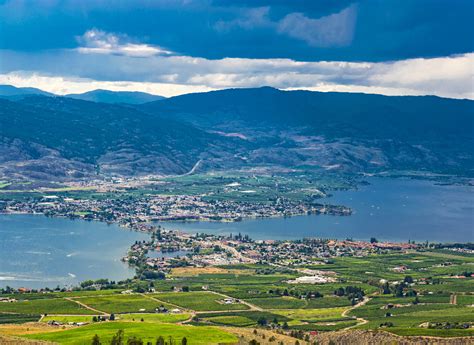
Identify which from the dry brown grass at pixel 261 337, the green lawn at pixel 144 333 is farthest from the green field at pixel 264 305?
the dry brown grass at pixel 261 337

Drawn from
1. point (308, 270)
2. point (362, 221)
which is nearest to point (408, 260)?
point (308, 270)

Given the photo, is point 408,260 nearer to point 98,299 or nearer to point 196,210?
point 98,299

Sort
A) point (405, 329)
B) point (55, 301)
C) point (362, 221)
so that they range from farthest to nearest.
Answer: point (362, 221)
point (55, 301)
point (405, 329)

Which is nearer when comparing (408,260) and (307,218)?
(408,260)

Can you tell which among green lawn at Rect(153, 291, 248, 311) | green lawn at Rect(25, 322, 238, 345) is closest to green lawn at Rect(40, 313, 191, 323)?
green lawn at Rect(153, 291, 248, 311)

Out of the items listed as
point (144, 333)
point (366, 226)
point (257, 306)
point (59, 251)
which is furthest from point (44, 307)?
point (366, 226)

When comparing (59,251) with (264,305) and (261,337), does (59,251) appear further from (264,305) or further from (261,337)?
(261,337)

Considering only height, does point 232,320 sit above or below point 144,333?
below
